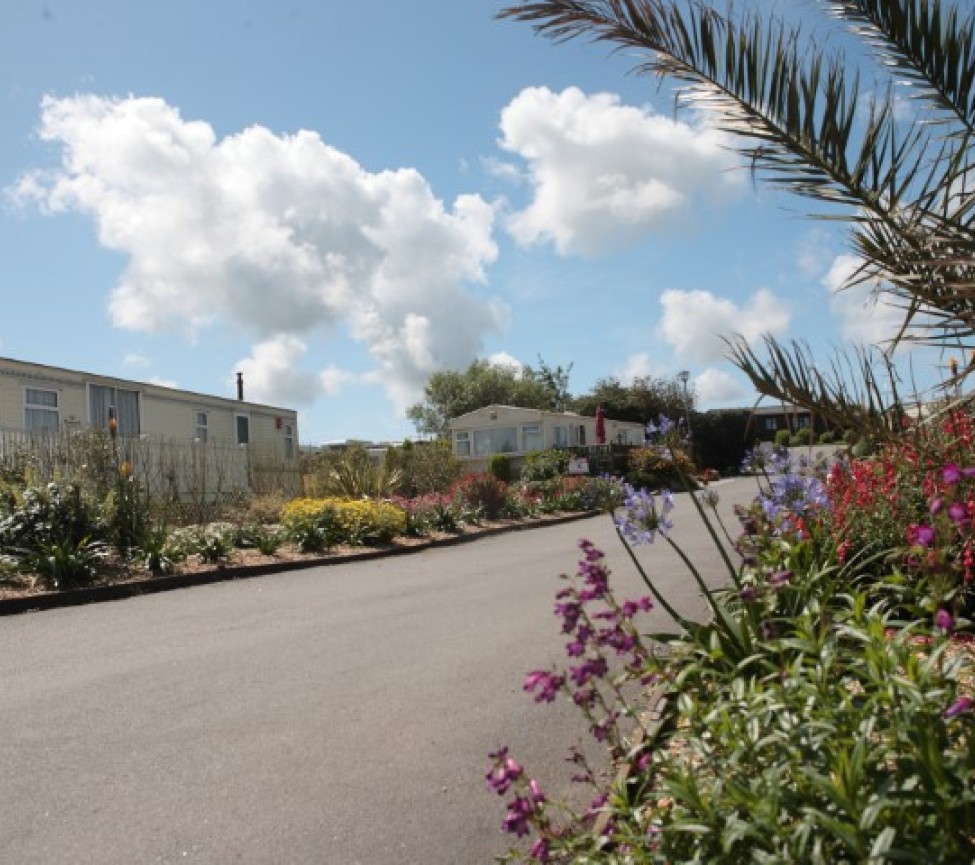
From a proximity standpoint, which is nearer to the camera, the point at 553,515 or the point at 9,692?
the point at 9,692

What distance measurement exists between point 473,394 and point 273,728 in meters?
71.7

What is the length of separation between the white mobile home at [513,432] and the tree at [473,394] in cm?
3096

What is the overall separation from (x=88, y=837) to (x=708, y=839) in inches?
100.0

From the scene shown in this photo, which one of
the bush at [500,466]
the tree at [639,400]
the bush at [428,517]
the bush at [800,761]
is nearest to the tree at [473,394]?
the tree at [639,400]

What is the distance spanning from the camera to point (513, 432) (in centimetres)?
4125

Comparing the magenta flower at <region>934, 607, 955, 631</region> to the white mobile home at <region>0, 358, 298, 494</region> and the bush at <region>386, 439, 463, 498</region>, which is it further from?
the bush at <region>386, 439, 463, 498</region>

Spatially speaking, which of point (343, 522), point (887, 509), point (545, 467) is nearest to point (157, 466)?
point (343, 522)

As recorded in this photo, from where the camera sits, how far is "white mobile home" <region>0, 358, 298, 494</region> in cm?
1636

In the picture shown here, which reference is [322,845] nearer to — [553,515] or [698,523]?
[698,523]

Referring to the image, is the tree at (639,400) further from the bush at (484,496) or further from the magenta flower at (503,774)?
the magenta flower at (503,774)

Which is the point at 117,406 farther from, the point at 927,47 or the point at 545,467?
the point at 927,47

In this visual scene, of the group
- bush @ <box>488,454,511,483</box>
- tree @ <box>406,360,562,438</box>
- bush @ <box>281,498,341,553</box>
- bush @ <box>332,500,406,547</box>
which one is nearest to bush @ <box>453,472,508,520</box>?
bush @ <box>332,500,406,547</box>

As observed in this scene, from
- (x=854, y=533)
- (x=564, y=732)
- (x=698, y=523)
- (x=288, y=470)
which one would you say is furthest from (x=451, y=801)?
(x=288, y=470)

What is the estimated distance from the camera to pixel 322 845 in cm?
331
